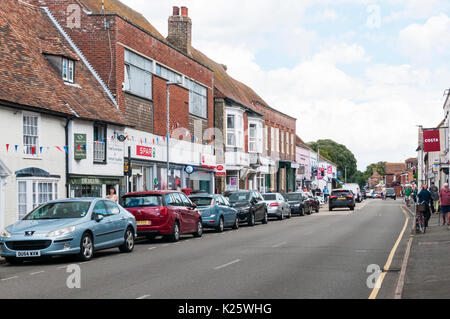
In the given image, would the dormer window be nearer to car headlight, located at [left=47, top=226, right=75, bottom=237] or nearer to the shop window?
the shop window

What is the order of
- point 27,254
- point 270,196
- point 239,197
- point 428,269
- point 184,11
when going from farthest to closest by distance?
point 184,11, point 270,196, point 239,197, point 27,254, point 428,269

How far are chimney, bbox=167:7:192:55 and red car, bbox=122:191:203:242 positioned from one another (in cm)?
2342

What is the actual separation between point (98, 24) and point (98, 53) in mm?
1420

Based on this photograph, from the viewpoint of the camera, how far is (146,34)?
115 ft

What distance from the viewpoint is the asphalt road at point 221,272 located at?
34.3ft

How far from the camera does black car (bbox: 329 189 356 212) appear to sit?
1937 inches

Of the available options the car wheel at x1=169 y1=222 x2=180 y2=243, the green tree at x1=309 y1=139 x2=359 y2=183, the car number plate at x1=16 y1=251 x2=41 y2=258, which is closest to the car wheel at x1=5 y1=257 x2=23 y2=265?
the car number plate at x1=16 y1=251 x2=41 y2=258

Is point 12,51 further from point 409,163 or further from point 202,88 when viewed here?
point 409,163

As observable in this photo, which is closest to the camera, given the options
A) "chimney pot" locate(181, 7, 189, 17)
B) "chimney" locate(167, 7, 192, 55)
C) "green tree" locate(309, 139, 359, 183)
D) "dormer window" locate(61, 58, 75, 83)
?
"dormer window" locate(61, 58, 75, 83)

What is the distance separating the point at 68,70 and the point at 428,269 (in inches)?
777

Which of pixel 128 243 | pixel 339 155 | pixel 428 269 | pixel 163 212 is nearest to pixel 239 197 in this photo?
pixel 163 212

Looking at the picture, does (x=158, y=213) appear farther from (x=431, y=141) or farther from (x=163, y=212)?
(x=431, y=141)

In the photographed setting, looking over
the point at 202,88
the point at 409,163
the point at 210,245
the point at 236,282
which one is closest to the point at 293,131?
the point at 202,88

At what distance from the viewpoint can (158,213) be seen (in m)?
20.8
